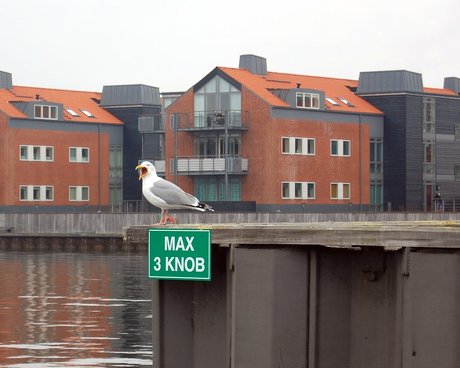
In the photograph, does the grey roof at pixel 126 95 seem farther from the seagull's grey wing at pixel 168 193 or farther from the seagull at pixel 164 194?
the seagull's grey wing at pixel 168 193

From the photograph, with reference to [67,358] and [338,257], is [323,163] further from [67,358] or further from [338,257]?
[338,257]

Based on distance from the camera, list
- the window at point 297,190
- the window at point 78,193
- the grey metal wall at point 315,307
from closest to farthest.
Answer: the grey metal wall at point 315,307, the window at point 297,190, the window at point 78,193

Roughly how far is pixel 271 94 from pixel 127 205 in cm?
1935

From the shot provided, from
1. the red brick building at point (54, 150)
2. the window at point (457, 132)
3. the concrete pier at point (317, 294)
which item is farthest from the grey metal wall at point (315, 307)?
the window at point (457, 132)

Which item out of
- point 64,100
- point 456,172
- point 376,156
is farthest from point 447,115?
point 64,100

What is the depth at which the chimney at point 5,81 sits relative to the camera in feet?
340

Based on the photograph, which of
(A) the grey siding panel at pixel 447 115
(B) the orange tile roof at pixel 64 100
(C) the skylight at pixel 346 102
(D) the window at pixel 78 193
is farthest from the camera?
(A) the grey siding panel at pixel 447 115

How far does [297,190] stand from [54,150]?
64.3 feet

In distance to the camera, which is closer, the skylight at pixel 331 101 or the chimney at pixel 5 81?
the skylight at pixel 331 101

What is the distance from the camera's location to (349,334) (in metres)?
12.3

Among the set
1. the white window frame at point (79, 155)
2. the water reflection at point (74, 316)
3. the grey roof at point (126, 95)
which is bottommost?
the water reflection at point (74, 316)

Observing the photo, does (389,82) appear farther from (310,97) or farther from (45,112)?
(45,112)

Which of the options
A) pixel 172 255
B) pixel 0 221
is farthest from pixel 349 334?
pixel 0 221

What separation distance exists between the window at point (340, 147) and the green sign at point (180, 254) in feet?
278
